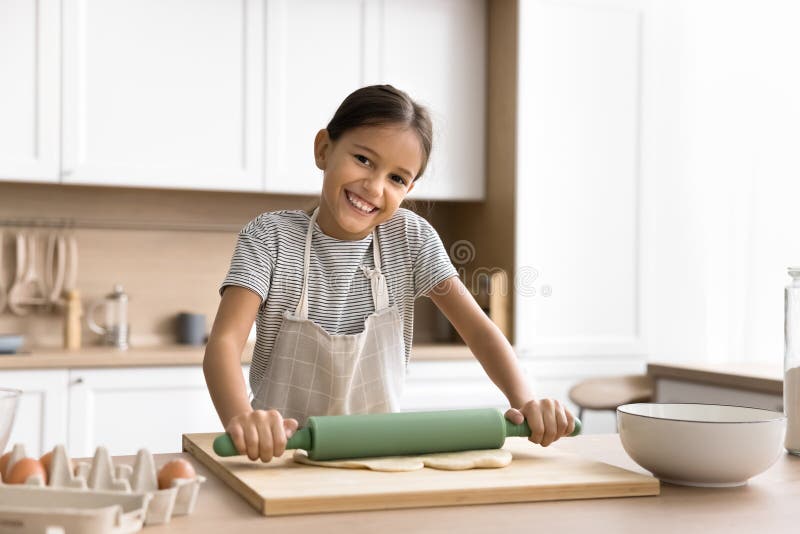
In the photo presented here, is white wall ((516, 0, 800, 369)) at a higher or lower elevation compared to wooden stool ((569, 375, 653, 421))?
higher

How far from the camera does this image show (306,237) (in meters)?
1.49

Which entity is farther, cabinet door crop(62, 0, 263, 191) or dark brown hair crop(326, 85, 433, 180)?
cabinet door crop(62, 0, 263, 191)

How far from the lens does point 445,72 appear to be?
10.2ft

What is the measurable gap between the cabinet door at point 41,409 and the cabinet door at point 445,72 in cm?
126

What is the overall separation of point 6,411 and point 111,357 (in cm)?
176

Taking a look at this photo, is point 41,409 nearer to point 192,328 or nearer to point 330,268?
point 192,328

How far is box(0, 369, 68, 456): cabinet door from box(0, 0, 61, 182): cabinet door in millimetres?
582

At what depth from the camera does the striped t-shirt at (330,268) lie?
4.70 ft

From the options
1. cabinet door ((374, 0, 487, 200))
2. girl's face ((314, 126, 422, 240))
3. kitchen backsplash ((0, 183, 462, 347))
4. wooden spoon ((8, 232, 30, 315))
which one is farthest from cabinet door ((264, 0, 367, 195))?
girl's face ((314, 126, 422, 240))

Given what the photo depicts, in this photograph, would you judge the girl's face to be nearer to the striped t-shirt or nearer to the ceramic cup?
the striped t-shirt

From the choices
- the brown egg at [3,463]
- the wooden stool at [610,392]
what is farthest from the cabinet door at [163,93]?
the brown egg at [3,463]

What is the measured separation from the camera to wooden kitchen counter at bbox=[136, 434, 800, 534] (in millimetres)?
794

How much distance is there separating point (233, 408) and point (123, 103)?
1.85 metres

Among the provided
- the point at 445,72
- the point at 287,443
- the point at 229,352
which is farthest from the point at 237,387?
the point at 445,72
